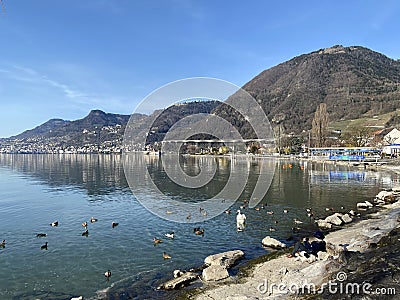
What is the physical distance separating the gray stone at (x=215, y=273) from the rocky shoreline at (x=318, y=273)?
0.13ft

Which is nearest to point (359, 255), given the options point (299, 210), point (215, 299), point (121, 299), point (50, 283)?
point (215, 299)

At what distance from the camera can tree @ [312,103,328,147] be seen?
103 meters

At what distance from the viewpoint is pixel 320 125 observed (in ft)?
342

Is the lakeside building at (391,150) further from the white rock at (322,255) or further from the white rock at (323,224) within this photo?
the white rock at (322,255)

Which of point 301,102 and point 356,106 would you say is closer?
point 356,106

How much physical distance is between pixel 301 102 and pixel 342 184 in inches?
6480

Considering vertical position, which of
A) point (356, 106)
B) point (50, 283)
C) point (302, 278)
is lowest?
point (50, 283)

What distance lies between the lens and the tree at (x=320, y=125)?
103012mm

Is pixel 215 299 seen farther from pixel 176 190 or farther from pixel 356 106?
pixel 356 106

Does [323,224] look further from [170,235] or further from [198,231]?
[170,235]

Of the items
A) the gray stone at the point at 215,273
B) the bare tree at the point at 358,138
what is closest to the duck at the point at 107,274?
the gray stone at the point at 215,273

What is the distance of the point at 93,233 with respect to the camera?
20703 millimetres

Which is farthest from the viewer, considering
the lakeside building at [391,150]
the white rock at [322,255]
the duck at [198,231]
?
the lakeside building at [391,150]

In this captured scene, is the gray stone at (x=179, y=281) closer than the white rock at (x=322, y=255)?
Yes
